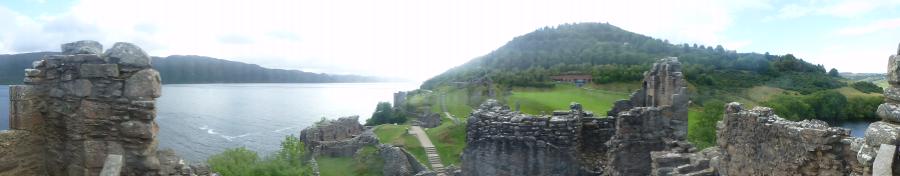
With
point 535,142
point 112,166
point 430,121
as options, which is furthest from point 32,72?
point 430,121

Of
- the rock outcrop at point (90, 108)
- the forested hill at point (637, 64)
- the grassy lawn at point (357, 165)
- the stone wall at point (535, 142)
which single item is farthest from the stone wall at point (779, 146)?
the forested hill at point (637, 64)

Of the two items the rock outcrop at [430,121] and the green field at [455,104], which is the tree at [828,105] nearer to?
the green field at [455,104]

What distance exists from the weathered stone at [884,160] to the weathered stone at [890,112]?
0.37 meters

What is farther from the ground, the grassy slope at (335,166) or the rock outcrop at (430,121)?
the rock outcrop at (430,121)

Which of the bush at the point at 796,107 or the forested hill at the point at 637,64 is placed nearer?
the bush at the point at 796,107

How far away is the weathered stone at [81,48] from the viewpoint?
8.00 metres

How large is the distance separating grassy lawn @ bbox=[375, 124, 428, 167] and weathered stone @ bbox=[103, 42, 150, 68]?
2472cm

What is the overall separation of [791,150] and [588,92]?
60382 mm

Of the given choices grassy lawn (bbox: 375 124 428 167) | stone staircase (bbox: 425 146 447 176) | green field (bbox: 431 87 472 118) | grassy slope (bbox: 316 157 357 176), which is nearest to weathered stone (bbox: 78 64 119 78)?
stone staircase (bbox: 425 146 447 176)

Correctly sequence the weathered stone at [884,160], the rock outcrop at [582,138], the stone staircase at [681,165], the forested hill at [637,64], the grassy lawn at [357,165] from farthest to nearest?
the forested hill at [637,64] → the grassy lawn at [357,165] → the rock outcrop at [582,138] → the stone staircase at [681,165] → the weathered stone at [884,160]

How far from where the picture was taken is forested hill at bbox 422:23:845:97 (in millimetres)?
78688

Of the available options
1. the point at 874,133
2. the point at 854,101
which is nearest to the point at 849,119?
the point at 854,101

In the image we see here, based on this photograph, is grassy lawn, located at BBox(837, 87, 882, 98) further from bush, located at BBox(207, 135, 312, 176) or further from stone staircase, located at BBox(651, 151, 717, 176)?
bush, located at BBox(207, 135, 312, 176)

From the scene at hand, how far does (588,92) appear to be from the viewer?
219 ft
